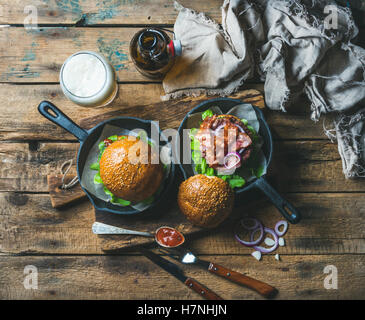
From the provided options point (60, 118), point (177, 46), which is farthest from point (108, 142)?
point (177, 46)

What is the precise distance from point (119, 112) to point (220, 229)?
2.08 feet

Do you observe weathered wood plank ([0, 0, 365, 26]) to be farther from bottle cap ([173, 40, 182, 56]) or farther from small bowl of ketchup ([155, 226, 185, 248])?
small bowl of ketchup ([155, 226, 185, 248])

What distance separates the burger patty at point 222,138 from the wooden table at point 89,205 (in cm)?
17

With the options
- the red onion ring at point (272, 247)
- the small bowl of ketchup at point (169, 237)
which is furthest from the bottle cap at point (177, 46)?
the red onion ring at point (272, 247)

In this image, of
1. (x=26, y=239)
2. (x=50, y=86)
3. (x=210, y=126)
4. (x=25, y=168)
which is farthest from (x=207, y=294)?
(x=50, y=86)

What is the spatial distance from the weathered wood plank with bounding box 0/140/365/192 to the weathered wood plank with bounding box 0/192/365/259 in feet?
0.15

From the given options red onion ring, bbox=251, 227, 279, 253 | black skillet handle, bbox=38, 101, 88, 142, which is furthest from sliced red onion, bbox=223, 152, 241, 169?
black skillet handle, bbox=38, 101, 88, 142

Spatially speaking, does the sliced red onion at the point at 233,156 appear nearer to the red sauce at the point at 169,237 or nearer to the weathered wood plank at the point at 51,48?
the red sauce at the point at 169,237

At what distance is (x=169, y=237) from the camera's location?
128 centimetres

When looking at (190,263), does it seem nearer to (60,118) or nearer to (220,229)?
(220,229)

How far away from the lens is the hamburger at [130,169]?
1.13 m

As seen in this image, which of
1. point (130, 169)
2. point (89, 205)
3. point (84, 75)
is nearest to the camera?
point (130, 169)

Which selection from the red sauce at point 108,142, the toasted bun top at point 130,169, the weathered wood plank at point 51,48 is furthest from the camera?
the weathered wood plank at point 51,48

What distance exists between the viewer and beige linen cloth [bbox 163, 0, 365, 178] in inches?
50.4
